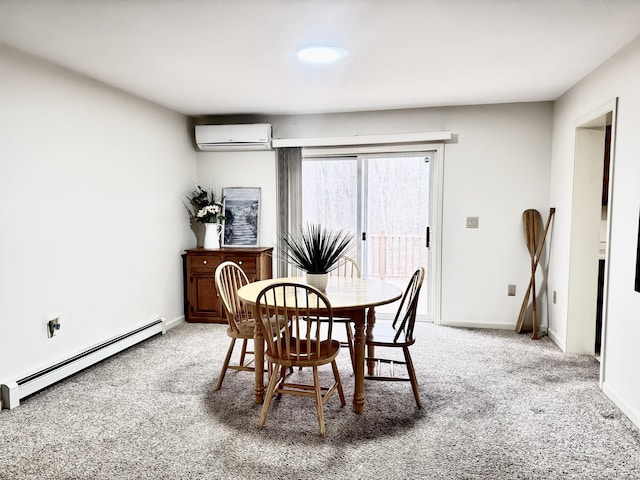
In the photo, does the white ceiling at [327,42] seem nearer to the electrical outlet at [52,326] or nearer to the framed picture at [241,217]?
the framed picture at [241,217]

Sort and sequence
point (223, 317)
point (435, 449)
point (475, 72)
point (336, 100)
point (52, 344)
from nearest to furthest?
point (435, 449) < point (52, 344) < point (475, 72) < point (336, 100) < point (223, 317)

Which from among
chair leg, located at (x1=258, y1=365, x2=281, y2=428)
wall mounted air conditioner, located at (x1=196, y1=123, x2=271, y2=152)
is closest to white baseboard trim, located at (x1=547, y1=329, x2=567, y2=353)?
chair leg, located at (x1=258, y1=365, x2=281, y2=428)

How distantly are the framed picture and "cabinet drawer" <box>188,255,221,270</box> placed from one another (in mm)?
413

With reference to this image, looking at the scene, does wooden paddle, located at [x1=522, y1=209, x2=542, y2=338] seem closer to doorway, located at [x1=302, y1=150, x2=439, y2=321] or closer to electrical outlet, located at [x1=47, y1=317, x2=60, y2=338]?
doorway, located at [x1=302, y1=150, x2=439, y2=321]

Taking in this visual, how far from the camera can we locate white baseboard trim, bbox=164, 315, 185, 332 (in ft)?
14.8

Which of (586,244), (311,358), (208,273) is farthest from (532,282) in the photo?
(208,273)

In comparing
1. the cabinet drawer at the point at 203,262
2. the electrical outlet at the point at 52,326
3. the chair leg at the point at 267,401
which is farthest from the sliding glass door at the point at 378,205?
the electrical outlet at the point at 52,326

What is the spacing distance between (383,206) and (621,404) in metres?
2.78

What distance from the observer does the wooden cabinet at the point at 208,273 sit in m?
4.60

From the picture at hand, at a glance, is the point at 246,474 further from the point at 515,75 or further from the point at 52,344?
the point at 515,75

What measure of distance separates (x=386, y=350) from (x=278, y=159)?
239cm

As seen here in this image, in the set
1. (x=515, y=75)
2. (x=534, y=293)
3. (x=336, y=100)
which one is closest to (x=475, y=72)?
(x=515, y=75)

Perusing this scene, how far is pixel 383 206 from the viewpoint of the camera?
4793 mm

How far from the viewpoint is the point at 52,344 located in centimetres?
307
